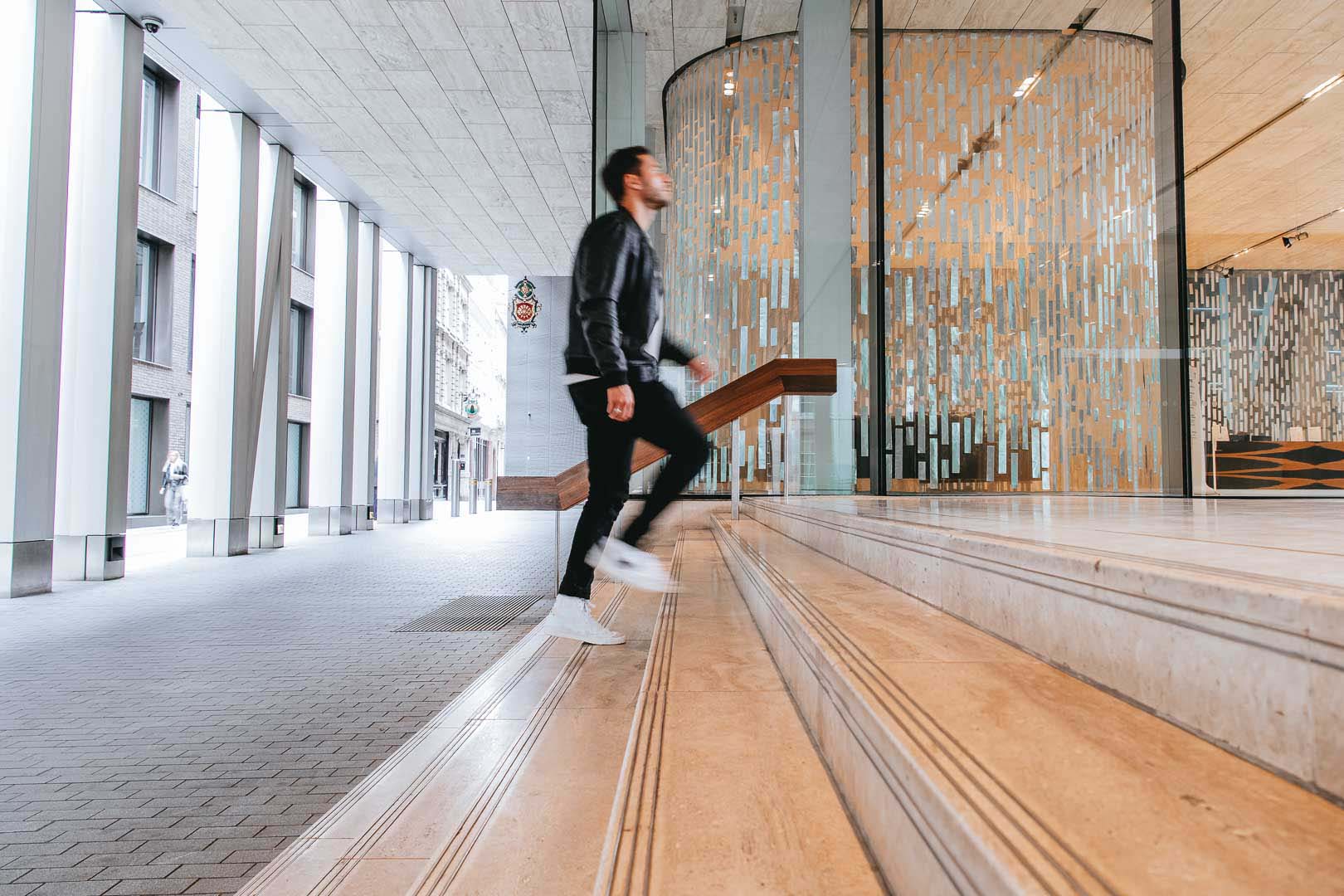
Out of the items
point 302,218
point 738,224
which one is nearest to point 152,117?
point 302,218

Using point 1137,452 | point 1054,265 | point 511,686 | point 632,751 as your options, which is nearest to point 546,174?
point 1054,265

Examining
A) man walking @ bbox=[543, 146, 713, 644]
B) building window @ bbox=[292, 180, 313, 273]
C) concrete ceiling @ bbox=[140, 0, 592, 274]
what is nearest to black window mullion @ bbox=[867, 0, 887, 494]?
concrete ceiling @ bbox=[140, 0, 592, 274]

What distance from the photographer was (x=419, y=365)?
13.0 m

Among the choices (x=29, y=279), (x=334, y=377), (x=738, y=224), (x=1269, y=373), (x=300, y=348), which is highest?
(x=300, y=348)

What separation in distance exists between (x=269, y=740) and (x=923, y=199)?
15.4 ft

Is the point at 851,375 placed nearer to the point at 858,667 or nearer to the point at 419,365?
the point at 858,667

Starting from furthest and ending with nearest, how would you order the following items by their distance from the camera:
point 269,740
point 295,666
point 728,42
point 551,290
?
point 551,290
point 728,42
point 295,666
point 269,740

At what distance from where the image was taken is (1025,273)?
4.73 m

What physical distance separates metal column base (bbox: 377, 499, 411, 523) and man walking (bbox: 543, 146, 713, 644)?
36.5 ft

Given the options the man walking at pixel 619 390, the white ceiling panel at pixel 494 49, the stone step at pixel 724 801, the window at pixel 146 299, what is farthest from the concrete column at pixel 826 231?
the window at pixel 146 299

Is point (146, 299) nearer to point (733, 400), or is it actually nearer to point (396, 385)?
point (396, 385)

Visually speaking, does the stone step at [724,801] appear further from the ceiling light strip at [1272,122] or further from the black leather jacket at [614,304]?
the ceiling light strip at [1272,122]

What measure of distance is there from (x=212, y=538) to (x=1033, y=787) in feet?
26.6

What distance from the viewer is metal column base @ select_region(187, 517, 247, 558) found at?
7117mm
